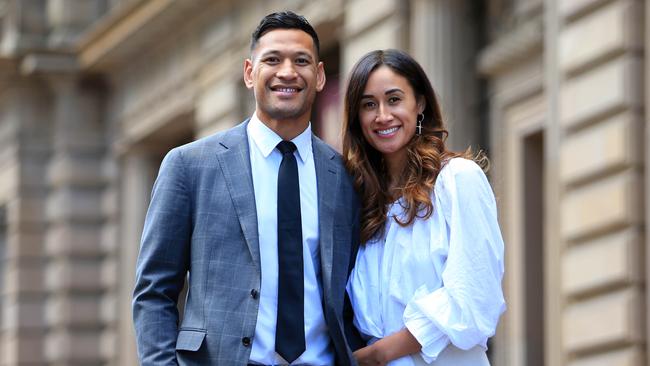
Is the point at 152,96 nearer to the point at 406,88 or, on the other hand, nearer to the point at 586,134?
the point at 586,134

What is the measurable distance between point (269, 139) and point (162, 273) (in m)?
0.59

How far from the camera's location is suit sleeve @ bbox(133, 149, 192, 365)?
5.35m

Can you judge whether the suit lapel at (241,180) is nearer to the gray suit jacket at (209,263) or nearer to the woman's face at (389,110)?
the gray suit jacket at (209,263)

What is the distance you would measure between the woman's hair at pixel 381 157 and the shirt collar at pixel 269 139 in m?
0.21

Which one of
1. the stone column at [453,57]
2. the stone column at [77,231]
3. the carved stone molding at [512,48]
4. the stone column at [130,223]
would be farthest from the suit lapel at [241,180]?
the stone column at [77,231]

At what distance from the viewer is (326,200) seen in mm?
5562

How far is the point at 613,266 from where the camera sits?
1084 centimetres

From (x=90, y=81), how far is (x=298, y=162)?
726 inches

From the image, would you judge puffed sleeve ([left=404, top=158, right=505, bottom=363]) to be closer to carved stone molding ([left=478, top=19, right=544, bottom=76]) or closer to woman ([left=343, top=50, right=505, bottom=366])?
woman ([left=343, top=50, right=505, bottom=366])

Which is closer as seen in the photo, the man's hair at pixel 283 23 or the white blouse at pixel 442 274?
the white blouse at pixel 442 274

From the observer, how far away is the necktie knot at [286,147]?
556cm

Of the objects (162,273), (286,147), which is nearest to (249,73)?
(286,147)

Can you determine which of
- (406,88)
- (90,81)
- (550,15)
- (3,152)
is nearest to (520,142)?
(550,15)

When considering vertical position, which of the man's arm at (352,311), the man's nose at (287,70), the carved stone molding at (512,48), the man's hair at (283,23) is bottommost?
the man's arm at (352,311)
